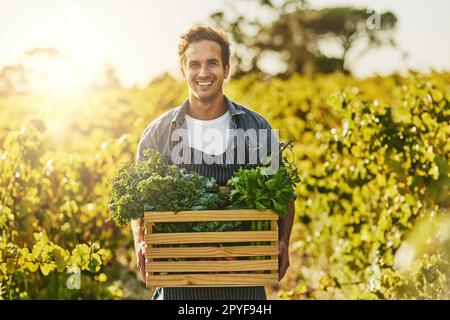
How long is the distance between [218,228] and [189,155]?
422 mm

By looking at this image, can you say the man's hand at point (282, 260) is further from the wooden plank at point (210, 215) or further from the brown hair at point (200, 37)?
the brown hair at point (200, 37)

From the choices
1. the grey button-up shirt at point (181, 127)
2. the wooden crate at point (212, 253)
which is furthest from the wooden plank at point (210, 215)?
the grey button-up shirt at point (181, 127)

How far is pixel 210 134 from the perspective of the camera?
2975mm

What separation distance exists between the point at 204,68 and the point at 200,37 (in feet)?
0.42

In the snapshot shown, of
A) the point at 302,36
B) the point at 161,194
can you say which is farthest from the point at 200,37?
the point at 302,36

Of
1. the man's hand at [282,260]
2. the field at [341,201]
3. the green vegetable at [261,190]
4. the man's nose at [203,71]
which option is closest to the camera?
the green vegetable at [261,190]

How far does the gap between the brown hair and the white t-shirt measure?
0.23m

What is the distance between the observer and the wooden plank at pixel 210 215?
2525mm

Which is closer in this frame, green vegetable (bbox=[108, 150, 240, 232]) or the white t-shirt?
green vegetable (bbox=[108, 150, 240, 232])

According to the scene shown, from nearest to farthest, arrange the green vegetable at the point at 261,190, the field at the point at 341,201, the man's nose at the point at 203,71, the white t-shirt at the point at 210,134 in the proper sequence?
the green vegetable at the point at 261,190
the man's nose at the point at 203,71
the white t-shirt at the point at 210,134
the field at the point at 341,201

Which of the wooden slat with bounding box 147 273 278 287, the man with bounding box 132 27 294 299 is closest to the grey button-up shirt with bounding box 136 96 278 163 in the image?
the man with bounding box 132 27 294 299

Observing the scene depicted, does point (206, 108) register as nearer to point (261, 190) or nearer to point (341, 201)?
point (261, 190)

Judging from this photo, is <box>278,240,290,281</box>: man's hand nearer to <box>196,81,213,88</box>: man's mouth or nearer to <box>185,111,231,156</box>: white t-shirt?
<box>185,111,231,156</box>: white t-shirt

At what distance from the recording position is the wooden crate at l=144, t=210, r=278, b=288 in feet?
8.34
